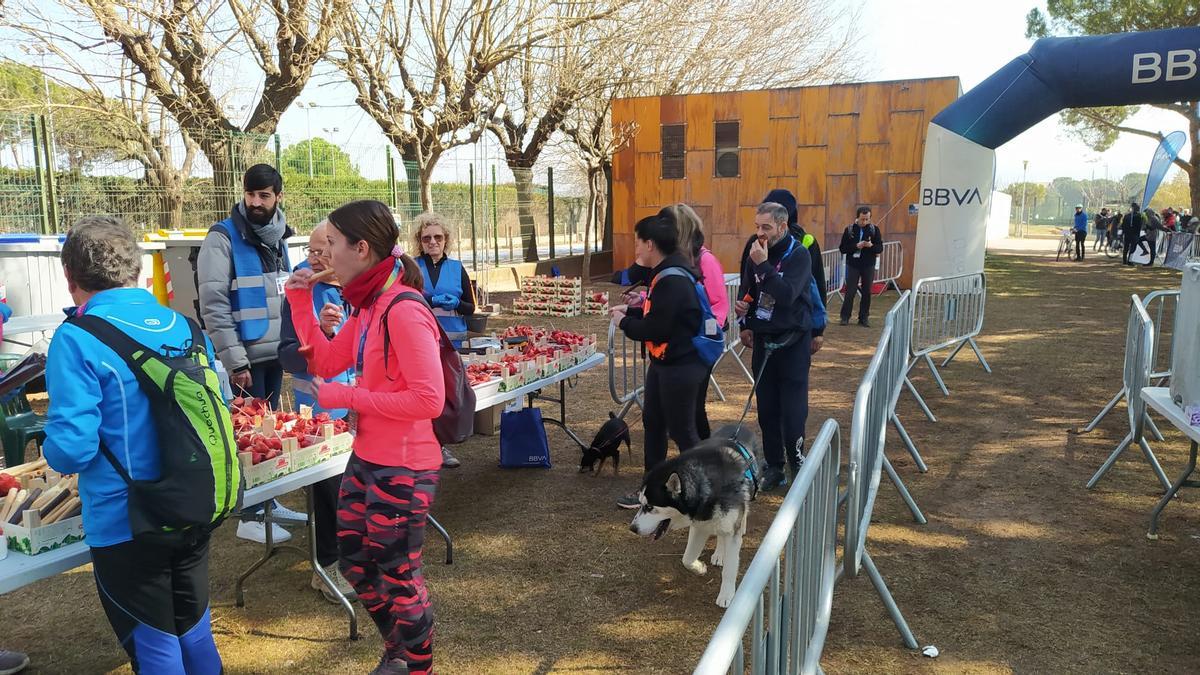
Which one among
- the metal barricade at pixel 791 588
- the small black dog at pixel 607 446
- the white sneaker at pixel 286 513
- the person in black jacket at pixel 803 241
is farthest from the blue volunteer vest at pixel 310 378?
the person in black jacket at pixel 803 241

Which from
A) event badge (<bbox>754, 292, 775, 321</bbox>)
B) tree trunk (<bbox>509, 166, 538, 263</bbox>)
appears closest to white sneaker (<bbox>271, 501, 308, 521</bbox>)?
event badge (<bbox>754, 292, 775, 321</bbox>)

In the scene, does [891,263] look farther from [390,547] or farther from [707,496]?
[390,547]

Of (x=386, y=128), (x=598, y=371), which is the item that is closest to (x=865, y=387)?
(x=598, y=371)

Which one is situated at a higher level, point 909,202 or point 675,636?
point 909,202

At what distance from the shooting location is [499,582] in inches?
165

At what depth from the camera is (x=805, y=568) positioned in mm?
2180

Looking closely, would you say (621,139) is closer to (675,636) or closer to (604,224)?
(604,224)

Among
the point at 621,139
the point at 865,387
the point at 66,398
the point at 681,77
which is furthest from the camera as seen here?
the point at 681,77

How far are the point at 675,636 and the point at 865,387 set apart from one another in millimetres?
1475

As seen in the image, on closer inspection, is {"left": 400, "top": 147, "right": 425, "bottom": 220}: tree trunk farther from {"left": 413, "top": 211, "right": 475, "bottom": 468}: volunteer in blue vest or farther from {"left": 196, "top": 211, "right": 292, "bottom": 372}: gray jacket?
{"left": 196, "top": 211, "right": 292, "bottom": 372}: gray jacket

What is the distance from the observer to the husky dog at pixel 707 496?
379 cm

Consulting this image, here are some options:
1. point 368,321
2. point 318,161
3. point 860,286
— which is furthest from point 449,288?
point 860,286

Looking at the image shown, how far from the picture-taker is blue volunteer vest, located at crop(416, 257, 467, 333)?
18.5 ft

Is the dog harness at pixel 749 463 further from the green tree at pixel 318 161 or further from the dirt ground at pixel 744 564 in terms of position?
the green tree at pixel 318 161
